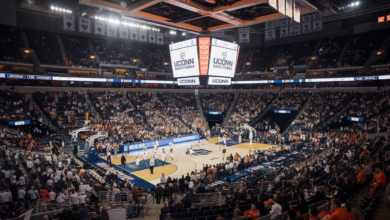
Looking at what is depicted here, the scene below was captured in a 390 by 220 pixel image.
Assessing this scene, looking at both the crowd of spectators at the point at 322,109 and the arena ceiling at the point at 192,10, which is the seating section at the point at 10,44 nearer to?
the arena ceiling at the point at 192,10

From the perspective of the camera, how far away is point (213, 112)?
4291 cm

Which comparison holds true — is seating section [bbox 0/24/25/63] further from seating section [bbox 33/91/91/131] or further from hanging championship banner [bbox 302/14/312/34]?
hanging championship banner [bbox 302/14/312/34]

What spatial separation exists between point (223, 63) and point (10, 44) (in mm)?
34147

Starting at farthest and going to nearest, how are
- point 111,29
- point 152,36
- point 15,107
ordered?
point 152,36
point 111,29
point 15,107

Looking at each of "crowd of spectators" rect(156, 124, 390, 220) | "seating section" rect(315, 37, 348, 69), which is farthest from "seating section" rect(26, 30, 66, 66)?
"seating section" rect(315, 37, 348, 69)

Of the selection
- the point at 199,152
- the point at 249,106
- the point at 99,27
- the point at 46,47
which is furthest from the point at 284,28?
the point at 46,47

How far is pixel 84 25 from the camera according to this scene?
37.4 m

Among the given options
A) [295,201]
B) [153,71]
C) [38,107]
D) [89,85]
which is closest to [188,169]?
[295,201]

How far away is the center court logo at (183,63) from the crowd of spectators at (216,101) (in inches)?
1171

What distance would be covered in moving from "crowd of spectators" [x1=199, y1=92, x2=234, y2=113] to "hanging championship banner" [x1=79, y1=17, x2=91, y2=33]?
22.6 metres

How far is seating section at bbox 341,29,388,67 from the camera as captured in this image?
3588cm

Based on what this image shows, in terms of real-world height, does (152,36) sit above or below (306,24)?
above

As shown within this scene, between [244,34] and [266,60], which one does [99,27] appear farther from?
[266,60]

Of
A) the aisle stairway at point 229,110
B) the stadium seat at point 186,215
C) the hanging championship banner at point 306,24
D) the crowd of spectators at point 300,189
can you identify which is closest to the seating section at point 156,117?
the aisle stairway at point 229,110
